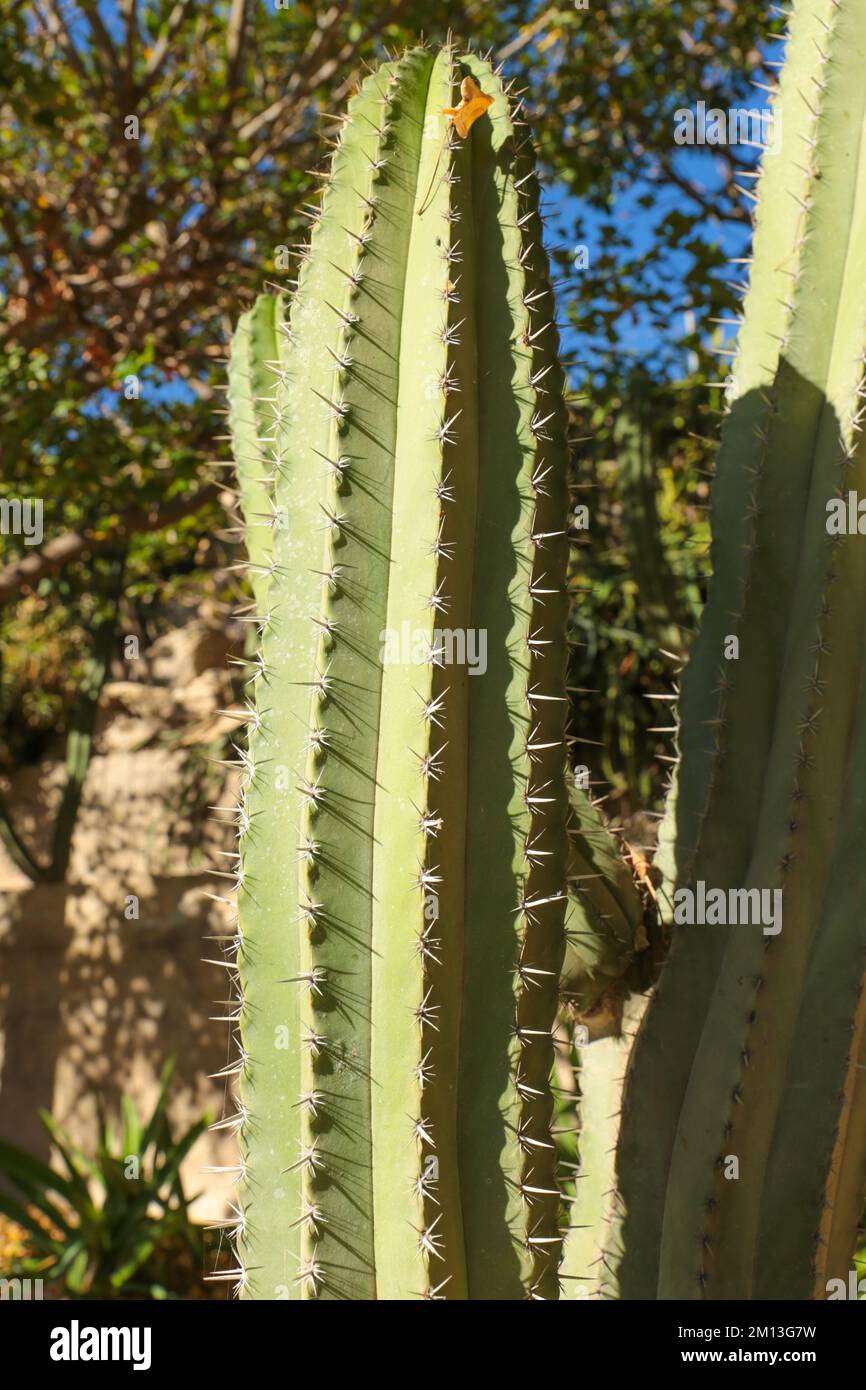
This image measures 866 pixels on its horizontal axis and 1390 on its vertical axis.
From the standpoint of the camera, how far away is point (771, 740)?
1.88 metres

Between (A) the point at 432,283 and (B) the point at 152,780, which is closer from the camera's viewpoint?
(A) the point at 432,283

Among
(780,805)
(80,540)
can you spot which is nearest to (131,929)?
(80,540)

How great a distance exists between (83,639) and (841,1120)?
7273mm

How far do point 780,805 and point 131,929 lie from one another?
19.8 ft

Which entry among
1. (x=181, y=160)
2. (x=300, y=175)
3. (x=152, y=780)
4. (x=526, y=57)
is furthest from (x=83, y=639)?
(x=526, y=57)

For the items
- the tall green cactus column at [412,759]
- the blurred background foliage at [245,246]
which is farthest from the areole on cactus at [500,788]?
the blurred background foliage at [245,246]

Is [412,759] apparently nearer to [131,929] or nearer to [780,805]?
[780,805]

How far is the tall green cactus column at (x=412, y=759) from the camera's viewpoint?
1506 mm

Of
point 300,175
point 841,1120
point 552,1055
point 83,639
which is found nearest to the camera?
point 552,1055

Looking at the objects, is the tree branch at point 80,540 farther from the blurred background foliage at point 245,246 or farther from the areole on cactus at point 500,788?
the areole on cactus at point 500,788

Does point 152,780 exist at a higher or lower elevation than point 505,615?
higher

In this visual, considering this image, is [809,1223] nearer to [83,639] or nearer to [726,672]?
[726,672]

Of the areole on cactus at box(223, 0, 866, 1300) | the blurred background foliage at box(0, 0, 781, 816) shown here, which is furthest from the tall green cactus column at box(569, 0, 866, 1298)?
the blurred background foliage at box(0, 0, 781, 816)

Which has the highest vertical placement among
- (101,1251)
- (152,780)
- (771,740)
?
(152,780)
